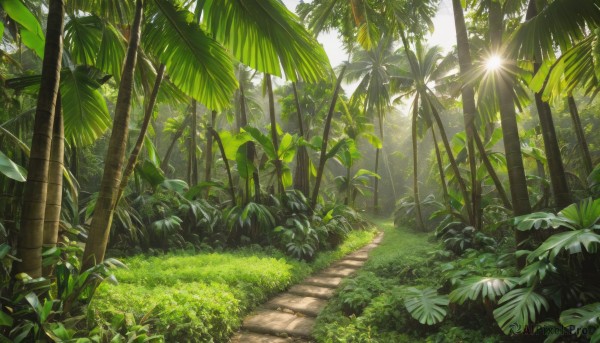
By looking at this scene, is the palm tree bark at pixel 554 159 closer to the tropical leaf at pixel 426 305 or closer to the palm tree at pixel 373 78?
the tropical leaf at pixel 426 305

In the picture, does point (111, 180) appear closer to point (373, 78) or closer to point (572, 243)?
point (572, 243)

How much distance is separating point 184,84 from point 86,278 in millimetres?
2078

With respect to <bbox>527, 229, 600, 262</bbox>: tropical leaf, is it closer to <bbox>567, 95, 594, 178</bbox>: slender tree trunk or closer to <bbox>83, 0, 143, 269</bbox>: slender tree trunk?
<bbox>83, 0, 143, 269</bbox>: slender tree trunk

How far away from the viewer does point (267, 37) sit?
2.73 m

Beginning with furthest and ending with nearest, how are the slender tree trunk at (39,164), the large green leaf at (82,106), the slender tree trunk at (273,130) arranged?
the slender tree trunk at (273,130), the large green leaf at (82,106), the slender tree trunk at (39,164)

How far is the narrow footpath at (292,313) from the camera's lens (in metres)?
4.26

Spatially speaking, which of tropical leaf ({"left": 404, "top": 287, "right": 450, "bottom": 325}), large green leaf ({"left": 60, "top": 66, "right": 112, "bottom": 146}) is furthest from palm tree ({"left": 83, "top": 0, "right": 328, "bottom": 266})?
tropical leaf ({"left": 404, "top": 287, "right": 450, "bottom": 325})

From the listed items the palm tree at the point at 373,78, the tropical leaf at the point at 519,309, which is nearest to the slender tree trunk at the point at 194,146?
the palm tree at the point at 373,78

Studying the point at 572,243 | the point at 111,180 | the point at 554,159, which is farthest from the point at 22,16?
the point at 554,159

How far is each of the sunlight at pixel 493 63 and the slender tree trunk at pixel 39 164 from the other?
506 centimetres

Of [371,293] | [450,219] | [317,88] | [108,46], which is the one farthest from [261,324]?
[317,88]

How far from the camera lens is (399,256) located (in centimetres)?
679

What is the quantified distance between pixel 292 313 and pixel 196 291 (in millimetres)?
1537

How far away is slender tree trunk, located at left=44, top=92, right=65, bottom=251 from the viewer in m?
2.72
